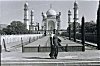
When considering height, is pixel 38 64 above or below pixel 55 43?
below

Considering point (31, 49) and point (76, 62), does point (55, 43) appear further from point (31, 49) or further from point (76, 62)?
point (31, 49)

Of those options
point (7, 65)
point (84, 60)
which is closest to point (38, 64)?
point (7, 65)

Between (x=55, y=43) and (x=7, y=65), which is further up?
(x=55, y=43)

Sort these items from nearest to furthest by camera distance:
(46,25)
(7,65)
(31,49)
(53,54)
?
(7,65)
(53,54)
(31,49)
(46,25)

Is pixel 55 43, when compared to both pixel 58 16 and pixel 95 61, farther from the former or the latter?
pixel 58 16

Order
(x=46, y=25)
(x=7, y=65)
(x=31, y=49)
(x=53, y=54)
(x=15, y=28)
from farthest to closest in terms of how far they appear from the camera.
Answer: (x=46, y=25), (x=15, y=28), (x=31, y=49), (x=53, y=54), (x=7, y=65)

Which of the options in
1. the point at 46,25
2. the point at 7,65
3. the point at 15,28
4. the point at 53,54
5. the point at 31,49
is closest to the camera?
the point at 7,65

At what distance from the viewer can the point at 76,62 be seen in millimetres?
6914

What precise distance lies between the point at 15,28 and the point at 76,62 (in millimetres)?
50673

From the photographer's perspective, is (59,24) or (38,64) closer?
(38,64)

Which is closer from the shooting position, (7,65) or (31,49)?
(7,65)

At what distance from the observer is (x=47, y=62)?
695 cm

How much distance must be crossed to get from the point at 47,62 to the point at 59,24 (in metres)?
92.1

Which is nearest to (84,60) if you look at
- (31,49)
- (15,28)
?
(31,49)
